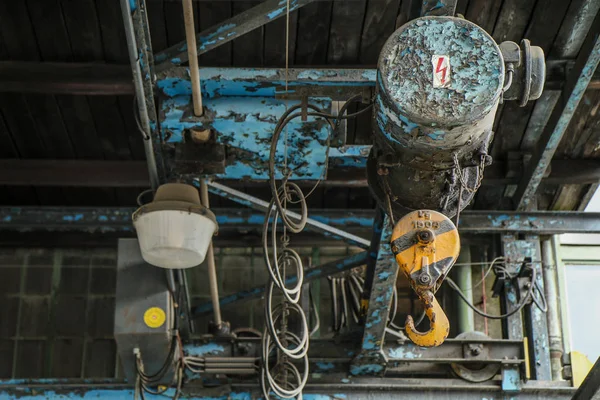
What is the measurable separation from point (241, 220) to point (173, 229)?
149 cm

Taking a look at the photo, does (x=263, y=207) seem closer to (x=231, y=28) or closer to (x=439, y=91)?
(x=231, y=28)

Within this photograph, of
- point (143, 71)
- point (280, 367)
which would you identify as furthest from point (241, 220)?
point (143, 71)

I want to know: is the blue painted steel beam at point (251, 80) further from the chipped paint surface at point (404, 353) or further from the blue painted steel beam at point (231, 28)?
the chipped paint surface at point (404, 353)

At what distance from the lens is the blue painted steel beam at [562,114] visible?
19.7 feet

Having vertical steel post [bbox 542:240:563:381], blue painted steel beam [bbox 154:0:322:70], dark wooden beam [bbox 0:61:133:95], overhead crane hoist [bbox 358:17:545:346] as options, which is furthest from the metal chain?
vertical steel post [bbox 542:240:563:381]

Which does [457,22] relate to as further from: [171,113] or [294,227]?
[171,113]

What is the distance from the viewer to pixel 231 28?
5.50 meters

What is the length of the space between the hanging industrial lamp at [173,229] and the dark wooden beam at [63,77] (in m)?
1.23

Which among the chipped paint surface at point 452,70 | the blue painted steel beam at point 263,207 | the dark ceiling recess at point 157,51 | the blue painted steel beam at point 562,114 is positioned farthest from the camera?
the dark ceiling recess at point 157,51

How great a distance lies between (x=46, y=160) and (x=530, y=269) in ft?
11.8

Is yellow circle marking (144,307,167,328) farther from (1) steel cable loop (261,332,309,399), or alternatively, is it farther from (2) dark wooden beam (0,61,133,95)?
(2) dark wooden beam (0,61,133,95)

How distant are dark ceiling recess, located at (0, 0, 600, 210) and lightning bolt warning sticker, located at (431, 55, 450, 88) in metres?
1.86

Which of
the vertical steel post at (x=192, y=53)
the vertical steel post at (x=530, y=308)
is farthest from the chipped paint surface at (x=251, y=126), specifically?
the vertical steel post at (x=530, y=308)

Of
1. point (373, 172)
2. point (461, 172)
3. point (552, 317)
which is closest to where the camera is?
point (461, 172)
